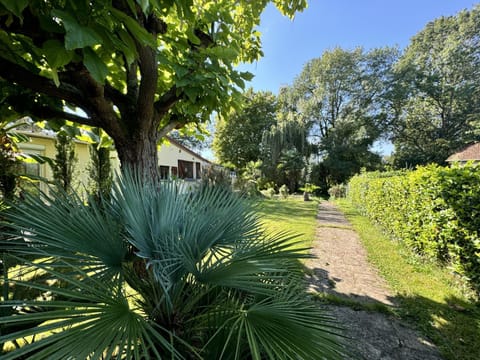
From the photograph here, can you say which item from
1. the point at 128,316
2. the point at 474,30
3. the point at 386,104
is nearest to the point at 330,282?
the point at 128,316

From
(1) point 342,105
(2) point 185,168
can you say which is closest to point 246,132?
(2) point 185,168

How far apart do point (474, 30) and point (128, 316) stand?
1314 inches

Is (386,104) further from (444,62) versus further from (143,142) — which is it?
(143,142)

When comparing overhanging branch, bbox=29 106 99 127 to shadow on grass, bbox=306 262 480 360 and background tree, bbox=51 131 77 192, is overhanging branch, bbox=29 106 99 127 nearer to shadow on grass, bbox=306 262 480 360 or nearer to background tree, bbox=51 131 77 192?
shadow on grass, bbox=306 262 480 360

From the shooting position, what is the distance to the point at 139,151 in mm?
2387

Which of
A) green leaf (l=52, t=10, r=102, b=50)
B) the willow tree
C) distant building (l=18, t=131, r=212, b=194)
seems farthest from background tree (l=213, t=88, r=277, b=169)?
green leaf (l=52, t=10, r=102, b=50)

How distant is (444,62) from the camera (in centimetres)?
2173

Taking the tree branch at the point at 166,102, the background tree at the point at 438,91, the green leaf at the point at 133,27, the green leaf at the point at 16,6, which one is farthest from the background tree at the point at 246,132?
the green leaf at the point at 16,6

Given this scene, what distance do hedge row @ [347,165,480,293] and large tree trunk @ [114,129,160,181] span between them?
168 inches

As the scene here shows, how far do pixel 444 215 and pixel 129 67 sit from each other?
4730 mm

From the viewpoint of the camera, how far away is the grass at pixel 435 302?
7.09 ft

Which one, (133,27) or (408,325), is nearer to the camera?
(133,27)

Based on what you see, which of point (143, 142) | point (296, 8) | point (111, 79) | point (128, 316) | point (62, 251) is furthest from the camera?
point (296, 8)

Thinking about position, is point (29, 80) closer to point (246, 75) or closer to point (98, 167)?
point (246, 75)
